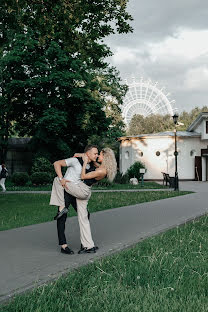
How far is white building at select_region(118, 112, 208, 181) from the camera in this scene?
44969mm

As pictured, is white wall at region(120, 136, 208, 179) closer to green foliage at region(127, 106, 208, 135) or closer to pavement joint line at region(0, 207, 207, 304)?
pavement joint line at region(0, 207, 207, 304)

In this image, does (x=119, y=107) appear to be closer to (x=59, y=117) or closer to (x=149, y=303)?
(x=59, y=117)

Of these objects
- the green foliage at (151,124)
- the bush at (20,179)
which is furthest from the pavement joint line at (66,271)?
the green foliage at (151,124)

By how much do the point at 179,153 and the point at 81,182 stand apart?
126ft

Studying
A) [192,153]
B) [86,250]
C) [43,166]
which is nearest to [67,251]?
[86,250]

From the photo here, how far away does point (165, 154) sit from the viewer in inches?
1791

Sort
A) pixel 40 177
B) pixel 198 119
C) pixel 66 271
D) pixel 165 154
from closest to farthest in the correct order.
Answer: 1. pixel 66 271
2. pixel 40 177
3. pixel 165 154
4. pixel 198 119

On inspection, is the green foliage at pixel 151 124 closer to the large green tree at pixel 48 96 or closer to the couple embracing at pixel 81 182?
the large green tree at pixel 48 96

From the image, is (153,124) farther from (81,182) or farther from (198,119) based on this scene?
(81,182)

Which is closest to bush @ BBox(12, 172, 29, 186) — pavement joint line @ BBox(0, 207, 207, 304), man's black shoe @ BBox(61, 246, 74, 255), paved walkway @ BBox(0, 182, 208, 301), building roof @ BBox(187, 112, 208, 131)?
paved walkway @ BBox(0, 182, 208, 301)

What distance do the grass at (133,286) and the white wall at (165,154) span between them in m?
37.5

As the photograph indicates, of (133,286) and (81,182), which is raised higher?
(81,182)

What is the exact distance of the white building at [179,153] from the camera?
44969mm

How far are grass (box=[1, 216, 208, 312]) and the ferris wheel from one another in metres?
81.5
